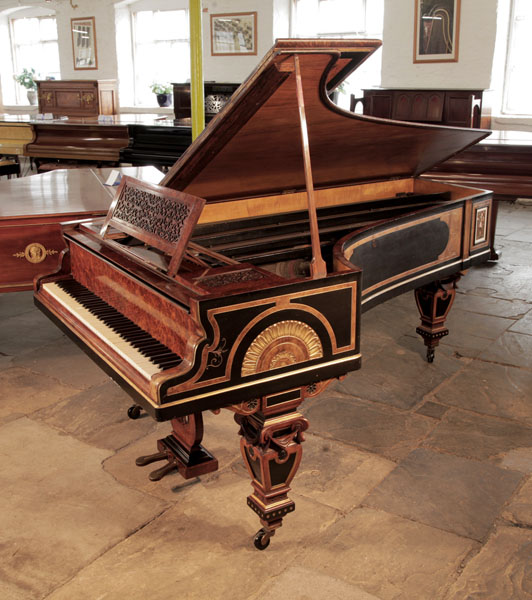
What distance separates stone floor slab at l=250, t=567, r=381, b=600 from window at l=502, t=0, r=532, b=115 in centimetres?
840

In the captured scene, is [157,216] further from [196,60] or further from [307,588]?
[307,588]

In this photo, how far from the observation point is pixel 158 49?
496 inches

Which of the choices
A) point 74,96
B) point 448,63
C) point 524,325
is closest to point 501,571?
point 524,325

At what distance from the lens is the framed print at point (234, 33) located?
1077cm

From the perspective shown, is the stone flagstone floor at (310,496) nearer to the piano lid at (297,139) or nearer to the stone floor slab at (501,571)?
the stone floor slab at (501,571)

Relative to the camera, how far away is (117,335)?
2096 mm

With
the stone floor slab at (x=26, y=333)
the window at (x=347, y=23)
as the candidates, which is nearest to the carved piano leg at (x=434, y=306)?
the stone floor slab at (x=26, y=333)

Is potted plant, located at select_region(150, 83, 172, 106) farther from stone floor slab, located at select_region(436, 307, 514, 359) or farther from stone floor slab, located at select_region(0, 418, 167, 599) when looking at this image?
stone floor slab, located at select_region(0, 418, 167, 599)

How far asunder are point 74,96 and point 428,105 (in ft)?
22.9

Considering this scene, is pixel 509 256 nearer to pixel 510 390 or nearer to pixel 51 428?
pixel 510 390

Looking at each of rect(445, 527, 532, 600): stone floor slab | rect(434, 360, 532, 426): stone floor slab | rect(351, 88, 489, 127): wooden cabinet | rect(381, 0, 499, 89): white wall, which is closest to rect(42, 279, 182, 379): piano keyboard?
rect(445, 527, 532, 600): stone floor slab

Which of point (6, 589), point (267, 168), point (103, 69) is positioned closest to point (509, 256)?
point (267, 168)

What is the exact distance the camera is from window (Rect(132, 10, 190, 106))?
1224cm

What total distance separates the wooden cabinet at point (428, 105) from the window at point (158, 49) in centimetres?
489
